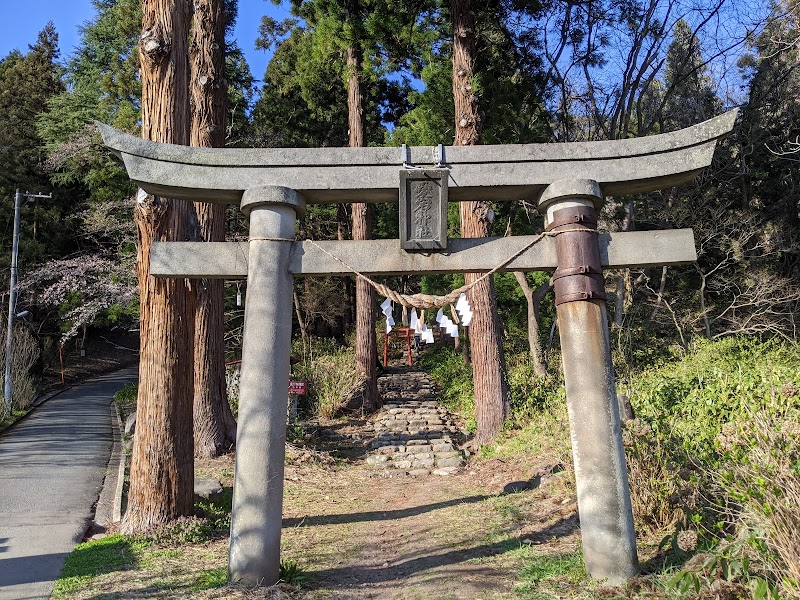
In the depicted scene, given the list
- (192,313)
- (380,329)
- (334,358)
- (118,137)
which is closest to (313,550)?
(192,313)

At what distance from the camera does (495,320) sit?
1005 cm

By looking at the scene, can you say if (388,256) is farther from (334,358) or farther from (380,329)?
(380,329)

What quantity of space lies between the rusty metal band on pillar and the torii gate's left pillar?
2.14m

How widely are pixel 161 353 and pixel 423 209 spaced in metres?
3.21

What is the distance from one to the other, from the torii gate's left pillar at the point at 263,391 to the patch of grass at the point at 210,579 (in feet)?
0.76

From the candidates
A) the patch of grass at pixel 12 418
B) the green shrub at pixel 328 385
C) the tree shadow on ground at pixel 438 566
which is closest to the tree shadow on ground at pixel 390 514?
the tree shadow on ground at pixel 438 566

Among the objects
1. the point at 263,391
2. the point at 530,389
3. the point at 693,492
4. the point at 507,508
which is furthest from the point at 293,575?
the point at 530,389

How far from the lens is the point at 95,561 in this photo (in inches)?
204

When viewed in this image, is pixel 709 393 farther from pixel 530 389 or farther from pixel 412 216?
pixel 530 389

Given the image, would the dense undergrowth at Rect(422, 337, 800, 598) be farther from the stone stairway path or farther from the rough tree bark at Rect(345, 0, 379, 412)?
the rough tree bark at Rect(345, 0, 379, 412)

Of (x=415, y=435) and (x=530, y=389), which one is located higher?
(x=530, y=389)

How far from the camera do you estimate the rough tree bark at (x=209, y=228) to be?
30.1 feet

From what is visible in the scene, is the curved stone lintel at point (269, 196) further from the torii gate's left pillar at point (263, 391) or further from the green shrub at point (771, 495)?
the green shrub at point (771, 495)

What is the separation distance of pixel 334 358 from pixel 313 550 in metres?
10.0
